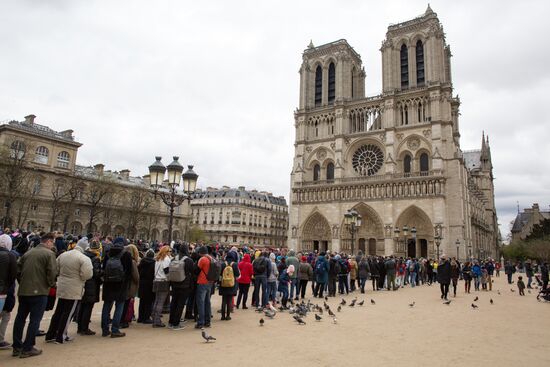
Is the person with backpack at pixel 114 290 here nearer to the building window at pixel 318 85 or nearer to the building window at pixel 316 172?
the building window at pixel 316 172

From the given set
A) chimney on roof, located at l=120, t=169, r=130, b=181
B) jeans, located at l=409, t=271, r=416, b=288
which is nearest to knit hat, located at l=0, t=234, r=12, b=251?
jeans, located at l=409, t=271, r=416, b=288

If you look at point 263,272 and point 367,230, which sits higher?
point 367,230

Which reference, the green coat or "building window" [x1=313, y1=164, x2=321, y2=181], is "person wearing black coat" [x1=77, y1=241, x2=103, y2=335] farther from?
"building window" [x1=313, y1=164, x2=321, y2=181]

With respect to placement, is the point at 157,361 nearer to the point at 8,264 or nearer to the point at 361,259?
the point at 8,264

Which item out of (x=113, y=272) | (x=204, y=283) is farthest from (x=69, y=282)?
(x=204, y=283)

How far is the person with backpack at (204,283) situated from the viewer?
7.74m

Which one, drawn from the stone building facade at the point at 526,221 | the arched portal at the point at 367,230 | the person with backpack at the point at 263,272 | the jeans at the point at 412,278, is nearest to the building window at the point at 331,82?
the arched portal at the point at 367,230

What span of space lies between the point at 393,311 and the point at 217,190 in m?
56.8

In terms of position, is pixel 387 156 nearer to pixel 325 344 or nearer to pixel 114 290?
pixel 325 344

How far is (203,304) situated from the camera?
307 inches

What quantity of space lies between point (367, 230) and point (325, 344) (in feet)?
115

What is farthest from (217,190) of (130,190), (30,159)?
(30,159)

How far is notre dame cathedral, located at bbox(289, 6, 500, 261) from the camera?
36.5 meters

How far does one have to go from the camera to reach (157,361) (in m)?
5.37
